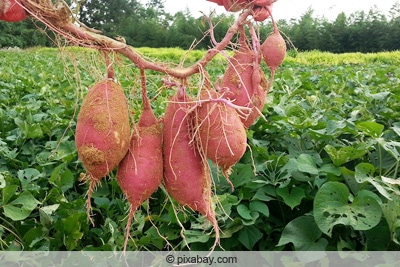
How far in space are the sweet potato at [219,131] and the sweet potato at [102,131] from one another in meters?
0.17

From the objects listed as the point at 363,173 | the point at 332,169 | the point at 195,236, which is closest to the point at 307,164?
the point at 332,169

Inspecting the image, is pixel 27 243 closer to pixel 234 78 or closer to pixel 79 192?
pixel 79 192

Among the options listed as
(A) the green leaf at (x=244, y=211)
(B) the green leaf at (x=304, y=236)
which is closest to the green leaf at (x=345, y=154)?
(B) the green leaf at (x=304, y=236)

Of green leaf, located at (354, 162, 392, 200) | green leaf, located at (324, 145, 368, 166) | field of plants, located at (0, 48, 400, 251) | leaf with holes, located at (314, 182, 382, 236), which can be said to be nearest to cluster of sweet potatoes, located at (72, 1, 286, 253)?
field of plants, located at (0, 48, 400, 251)

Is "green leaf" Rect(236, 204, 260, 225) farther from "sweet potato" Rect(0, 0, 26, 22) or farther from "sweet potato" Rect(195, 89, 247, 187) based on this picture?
"sweet potato" Rect(0, 0, 26, 22)

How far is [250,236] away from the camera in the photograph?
1.83 metres

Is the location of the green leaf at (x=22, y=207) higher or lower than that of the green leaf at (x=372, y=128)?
lower

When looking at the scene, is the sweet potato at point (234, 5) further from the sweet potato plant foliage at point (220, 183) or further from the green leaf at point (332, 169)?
the green leaf at point (332, 169)

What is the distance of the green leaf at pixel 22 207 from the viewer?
177 cm

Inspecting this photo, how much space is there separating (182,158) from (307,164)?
2.85 feet

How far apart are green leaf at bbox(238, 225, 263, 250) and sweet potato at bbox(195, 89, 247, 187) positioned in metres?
0.84

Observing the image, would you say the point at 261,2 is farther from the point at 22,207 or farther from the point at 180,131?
the point at 22,207

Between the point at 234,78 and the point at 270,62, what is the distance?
0.39 ft

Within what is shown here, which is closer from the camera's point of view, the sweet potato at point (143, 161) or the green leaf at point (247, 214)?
the sweet potato at point (143, 161)
